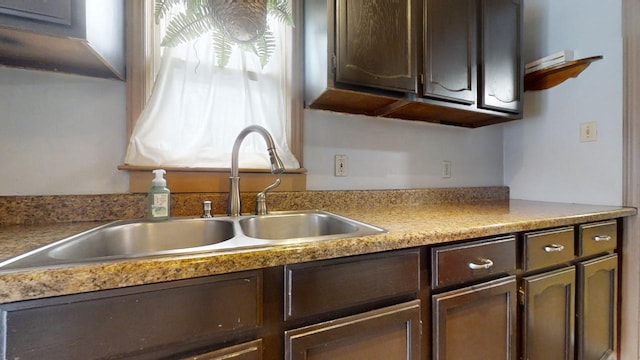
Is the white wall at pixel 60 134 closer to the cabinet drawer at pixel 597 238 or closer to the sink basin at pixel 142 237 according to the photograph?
the sink basin at pixel 142 237

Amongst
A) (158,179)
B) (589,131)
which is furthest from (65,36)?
(589,131)

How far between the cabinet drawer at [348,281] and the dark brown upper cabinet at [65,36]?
0.84 metres

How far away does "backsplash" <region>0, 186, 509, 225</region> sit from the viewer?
34.6 inches

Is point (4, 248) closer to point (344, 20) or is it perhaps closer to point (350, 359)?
point (350, 359)

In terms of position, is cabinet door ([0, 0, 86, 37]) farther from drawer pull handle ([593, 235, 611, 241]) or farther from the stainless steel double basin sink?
drawer pull handle ([593, 235, 611, 241])

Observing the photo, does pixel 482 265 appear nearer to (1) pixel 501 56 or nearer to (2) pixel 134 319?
(2) pixel 134 319

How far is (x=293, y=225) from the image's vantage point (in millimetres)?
1112

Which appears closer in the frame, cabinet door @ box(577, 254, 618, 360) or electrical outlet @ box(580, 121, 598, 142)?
cabinet door @ box(577, 254, 618, 360)

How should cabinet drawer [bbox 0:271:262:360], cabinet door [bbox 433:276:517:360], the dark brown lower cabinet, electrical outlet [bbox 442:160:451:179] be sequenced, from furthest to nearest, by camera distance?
electrical outlet [bbox 442:160:451:179] → cabinet door [bbox 433:276:517:360] → the dark brown lower cabinet → cabinet drawer [bbox 0:271:262:360]

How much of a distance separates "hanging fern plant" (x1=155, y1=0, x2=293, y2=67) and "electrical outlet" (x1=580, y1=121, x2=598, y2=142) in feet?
5.93

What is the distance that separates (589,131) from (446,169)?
0.77 meters

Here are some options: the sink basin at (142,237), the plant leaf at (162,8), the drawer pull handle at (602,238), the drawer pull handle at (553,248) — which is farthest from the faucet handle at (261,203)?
the drawer pull handle at (602,238)

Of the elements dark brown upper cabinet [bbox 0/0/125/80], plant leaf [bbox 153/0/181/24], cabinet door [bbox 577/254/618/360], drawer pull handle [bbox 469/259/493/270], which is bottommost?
cabinet door [bbox 577/254/618/360]

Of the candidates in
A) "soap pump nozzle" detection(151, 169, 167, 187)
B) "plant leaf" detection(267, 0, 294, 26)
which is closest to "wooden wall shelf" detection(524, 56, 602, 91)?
"plant leaf" detection(267, 0, 294, 26)
